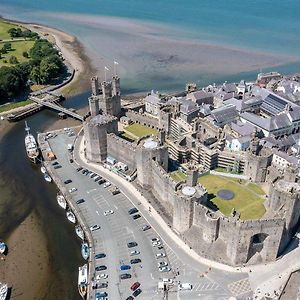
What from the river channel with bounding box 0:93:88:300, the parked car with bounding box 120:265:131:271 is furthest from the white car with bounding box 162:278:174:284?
the river channel with bounding box 0:93:88:300

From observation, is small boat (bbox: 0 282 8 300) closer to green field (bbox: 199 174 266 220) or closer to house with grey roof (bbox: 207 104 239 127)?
green field (bbox: 199 174 266 220)

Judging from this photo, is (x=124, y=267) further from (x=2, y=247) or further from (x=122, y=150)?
(x=122, y=150)

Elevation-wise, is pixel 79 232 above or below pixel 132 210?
below

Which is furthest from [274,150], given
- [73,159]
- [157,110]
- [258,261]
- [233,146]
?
[73,159]

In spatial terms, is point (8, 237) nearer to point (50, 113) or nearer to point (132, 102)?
point (50, 113)

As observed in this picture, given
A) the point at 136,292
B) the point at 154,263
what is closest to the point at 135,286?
the point at 136,292

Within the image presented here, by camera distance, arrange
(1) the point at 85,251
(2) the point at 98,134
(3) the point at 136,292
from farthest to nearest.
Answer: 1. (2) the point at 98,134
2. (1) the point at 85,251
3. (3) the point at 136,292

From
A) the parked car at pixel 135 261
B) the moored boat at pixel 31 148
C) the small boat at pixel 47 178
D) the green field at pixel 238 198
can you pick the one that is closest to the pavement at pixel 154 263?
the parked car at pixel 135 261
